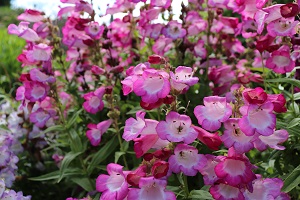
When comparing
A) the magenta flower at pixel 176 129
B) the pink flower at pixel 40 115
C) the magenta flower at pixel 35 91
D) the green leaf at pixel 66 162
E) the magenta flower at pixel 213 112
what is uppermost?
the magenta flower at pixel 213 112

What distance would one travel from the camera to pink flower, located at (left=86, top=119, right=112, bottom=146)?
2090mm

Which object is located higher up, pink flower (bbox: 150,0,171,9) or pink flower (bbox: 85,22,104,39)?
pink flower (bbox: 150,0,171,9)

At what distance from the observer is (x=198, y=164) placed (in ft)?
4.50

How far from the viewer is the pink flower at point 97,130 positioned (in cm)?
209

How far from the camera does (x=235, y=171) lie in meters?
1.31

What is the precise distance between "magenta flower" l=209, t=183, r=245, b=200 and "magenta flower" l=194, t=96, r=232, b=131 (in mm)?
169

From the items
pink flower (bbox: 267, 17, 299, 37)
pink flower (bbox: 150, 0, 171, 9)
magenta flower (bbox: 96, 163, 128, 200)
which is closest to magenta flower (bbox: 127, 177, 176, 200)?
magenta flower (bbox: 96, 163, 128, 200)

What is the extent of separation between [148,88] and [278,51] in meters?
0.70

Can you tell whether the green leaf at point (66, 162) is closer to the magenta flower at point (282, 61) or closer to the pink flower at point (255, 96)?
the magenta flower at point (282, 61)

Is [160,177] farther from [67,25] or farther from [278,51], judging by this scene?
[67,25]

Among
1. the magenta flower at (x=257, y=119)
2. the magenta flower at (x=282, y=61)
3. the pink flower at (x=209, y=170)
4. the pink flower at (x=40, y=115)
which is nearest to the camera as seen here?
the magenta flower at (x=257, y=119)

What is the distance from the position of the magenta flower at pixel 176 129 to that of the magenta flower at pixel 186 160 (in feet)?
0.12

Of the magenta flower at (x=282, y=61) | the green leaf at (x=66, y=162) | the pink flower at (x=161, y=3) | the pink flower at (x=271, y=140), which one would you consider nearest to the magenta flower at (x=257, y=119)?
the pink flower at (x=271, y=140)

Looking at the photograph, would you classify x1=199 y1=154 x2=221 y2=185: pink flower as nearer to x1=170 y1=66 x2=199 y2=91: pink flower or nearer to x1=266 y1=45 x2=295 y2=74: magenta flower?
x1=170 y1=66 x2=199 y2=91: pink flower
